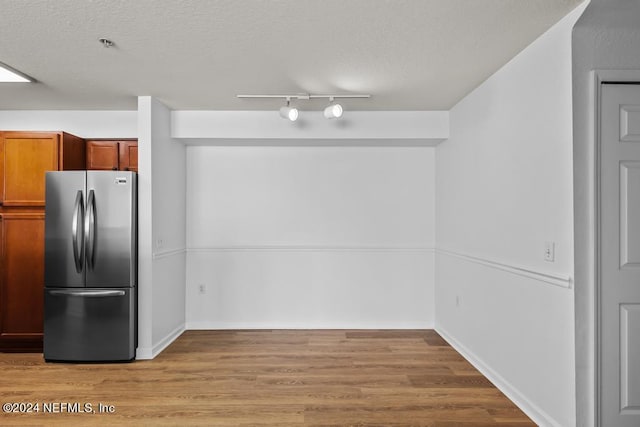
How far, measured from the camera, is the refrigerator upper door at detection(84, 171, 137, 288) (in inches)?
140

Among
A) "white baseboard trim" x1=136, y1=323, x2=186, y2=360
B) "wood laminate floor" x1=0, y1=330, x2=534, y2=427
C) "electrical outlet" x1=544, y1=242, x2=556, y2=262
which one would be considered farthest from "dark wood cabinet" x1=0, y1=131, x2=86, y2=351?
"electrical outlet" x1=544, y1=242, x2=556, y2=262

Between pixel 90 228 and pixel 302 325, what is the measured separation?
8.13 feet

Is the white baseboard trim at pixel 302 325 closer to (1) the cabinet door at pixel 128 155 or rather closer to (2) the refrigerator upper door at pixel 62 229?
(2) the refrigerator upper door at pixel 62 229

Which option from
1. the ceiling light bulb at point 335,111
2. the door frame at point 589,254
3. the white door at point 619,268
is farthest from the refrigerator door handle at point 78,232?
the white door at point 619,268

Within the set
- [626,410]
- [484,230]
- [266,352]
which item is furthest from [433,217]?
[626,410]

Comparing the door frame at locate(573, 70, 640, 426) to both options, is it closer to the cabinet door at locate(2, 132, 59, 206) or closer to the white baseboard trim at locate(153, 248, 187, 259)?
the white baseboard trim at locate(153, 248, 187, 259)

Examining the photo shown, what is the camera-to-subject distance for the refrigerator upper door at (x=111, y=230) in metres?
3.57

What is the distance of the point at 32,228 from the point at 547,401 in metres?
4.52

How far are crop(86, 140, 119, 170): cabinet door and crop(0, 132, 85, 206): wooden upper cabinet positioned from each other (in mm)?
518

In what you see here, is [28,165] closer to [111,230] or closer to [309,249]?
[111,230]

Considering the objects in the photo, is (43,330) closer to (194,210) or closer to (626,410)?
(194,210)

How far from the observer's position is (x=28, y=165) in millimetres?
3822

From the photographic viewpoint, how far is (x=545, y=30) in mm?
2451

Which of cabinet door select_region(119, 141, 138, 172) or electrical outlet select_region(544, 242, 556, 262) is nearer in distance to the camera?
electrical outlet select_region(544, 242, 556, 262)
